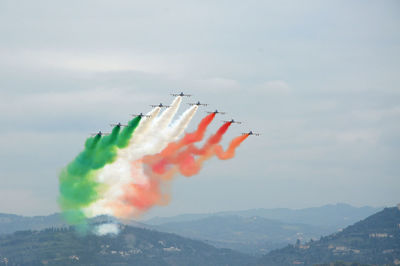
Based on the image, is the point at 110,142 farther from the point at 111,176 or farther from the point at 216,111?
the point at 216,111

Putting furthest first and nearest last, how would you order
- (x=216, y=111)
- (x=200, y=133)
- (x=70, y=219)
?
(x=70, y=219), (x=200, y=133), (x=216, y=111)

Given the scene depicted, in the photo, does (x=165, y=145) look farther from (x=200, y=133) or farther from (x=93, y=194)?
(x=93, y=194)

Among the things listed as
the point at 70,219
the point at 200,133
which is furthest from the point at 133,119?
the point at 70,219

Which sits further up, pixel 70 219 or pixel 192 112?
pixel 192 112

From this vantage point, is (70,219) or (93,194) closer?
(93,194)

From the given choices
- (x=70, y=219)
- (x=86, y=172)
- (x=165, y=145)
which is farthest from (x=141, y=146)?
Result: (x=70, y=219)

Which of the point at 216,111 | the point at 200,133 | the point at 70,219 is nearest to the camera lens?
the point at 216,111

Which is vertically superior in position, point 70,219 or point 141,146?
point 141,146

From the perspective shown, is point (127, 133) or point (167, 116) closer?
point (167, 116)

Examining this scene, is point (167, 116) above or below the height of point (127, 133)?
above
